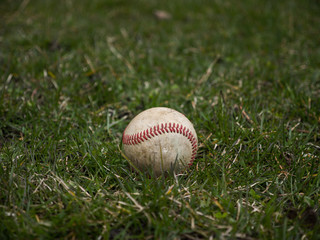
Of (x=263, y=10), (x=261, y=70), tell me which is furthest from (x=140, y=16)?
(x=261, y=70)

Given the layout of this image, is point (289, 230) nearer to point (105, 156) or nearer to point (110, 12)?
point (105, 156)

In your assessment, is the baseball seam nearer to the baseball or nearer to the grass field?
the baseball

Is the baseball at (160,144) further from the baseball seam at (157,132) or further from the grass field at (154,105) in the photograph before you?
the grass field at (154,105)

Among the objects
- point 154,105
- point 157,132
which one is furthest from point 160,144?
point 154,105

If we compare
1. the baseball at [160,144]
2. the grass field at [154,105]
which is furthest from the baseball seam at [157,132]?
the grass field at [154,105]

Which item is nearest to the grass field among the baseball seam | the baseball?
the baseball
